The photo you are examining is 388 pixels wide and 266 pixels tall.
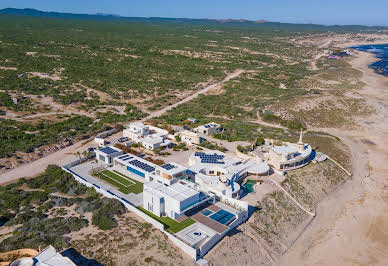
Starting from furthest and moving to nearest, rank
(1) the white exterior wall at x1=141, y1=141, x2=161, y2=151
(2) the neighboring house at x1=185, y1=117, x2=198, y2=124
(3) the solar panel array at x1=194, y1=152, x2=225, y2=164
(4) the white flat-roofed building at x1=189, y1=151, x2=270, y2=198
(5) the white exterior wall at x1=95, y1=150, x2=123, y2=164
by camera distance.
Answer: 1. (2) the neighboring house at x1=185, y1=117, x2=198, y2=124
2. (1) the white exterior wall at x1=141, y1=141, x2=161, y2=151
3. (5) the white exterior wall at x1=95, y1=150, x2=123, y2=164
4. (3) the solar panel array at x1=194, y1=152, x2=225, y2=164
5. (4) the white flat-roofed building at x1=189, y1=151, x2=270, y2=198

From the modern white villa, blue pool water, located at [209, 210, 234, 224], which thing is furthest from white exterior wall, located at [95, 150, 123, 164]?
blue pool water, located at [209, 210, 234, 224]

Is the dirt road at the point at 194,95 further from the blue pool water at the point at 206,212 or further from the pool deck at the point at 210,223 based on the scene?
the pool deck at the point at 210,223

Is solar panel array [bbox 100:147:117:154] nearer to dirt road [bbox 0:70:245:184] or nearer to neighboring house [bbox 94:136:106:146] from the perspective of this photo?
dirt road [bbox 0:70:245:184]

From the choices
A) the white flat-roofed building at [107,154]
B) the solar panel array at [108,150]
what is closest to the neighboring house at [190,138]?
the white flat-roofed building at [107,154]

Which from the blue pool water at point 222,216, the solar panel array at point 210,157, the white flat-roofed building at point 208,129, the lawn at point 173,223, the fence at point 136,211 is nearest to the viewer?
the fence at point 136,211

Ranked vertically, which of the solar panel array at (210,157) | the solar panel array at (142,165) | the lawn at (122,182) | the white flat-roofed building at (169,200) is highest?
the white flat-roofed building at (169,200)

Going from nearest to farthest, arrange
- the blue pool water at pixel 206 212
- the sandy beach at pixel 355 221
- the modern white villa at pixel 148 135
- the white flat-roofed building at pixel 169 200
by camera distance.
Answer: the white flat-roofed building at pixel 169 200, the sandy beach at pixel 355 221, the blue pool water at pixel 206 212, the modern white villa at pixel 148 135

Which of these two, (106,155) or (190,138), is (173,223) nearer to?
(106,155)

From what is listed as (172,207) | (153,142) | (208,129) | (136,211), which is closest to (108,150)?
(153,142)
